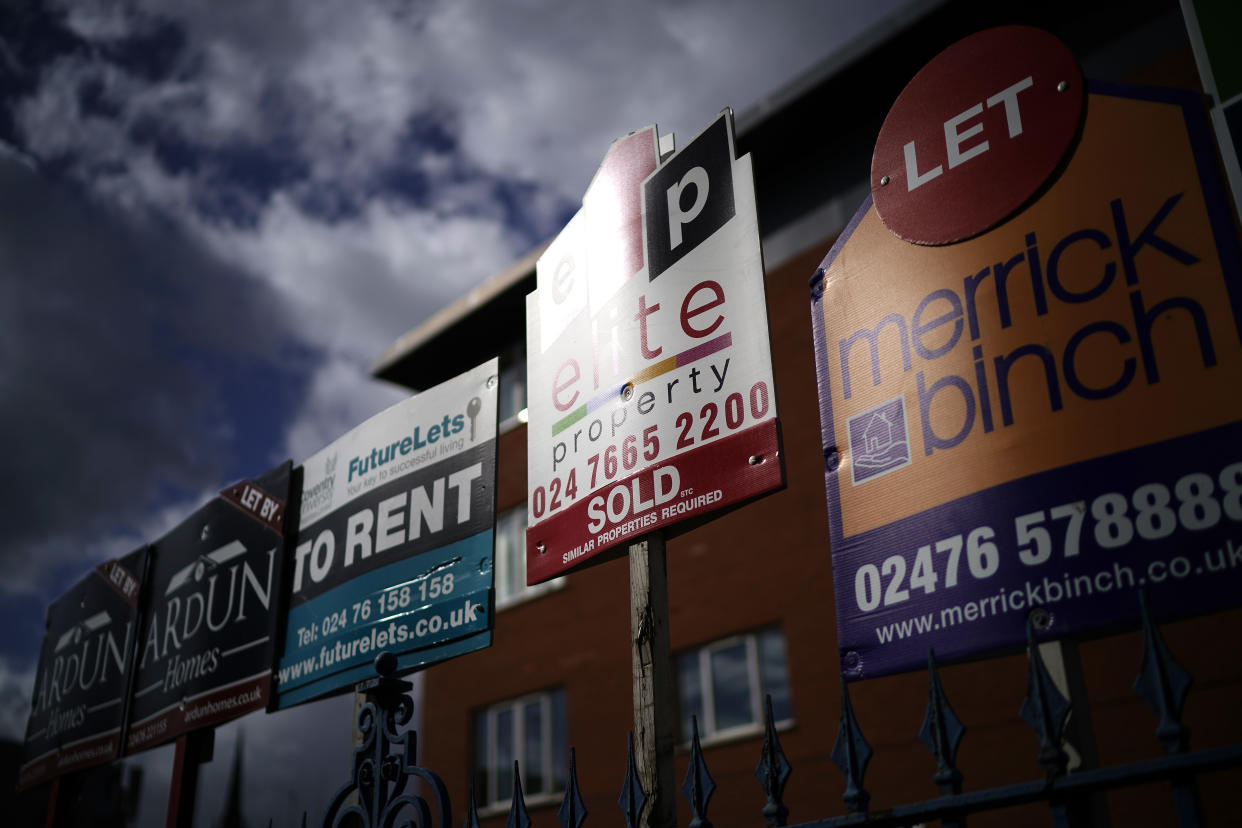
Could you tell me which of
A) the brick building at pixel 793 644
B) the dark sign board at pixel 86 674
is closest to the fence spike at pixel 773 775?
the dark sign board at pixel 86 674

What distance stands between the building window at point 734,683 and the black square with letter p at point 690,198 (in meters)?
8.43

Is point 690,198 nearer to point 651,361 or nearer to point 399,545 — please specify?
point 651,361

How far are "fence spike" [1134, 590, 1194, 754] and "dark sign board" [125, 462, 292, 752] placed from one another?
5.08 meters

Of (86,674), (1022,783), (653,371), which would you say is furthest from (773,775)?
(86,674)

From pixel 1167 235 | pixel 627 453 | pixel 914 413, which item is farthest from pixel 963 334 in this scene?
pixel 627 453

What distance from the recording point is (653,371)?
4266 millimetres

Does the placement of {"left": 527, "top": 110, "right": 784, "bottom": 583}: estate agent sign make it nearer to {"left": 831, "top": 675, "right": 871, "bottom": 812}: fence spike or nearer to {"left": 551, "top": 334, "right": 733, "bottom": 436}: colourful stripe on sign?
{"left": 551, "top": 334, "right": 733, "bottom": 436}: colourful stripe on sign

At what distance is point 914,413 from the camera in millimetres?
3455

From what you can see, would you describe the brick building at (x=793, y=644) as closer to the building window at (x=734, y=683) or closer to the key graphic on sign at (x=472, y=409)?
the building window at (x=734, y=683)

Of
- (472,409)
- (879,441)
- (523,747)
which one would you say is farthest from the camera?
(523,747)

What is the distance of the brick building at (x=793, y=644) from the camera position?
972cm

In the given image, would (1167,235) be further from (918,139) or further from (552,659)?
(552,659)

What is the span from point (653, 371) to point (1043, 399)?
1602 mm

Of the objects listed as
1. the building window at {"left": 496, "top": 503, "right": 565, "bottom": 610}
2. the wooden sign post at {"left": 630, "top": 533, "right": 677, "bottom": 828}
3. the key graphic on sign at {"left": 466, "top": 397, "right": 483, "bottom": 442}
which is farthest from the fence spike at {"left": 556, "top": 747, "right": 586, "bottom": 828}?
the building window at {"left": 496, "top": 503, "right": 565, "bottom": 610}
